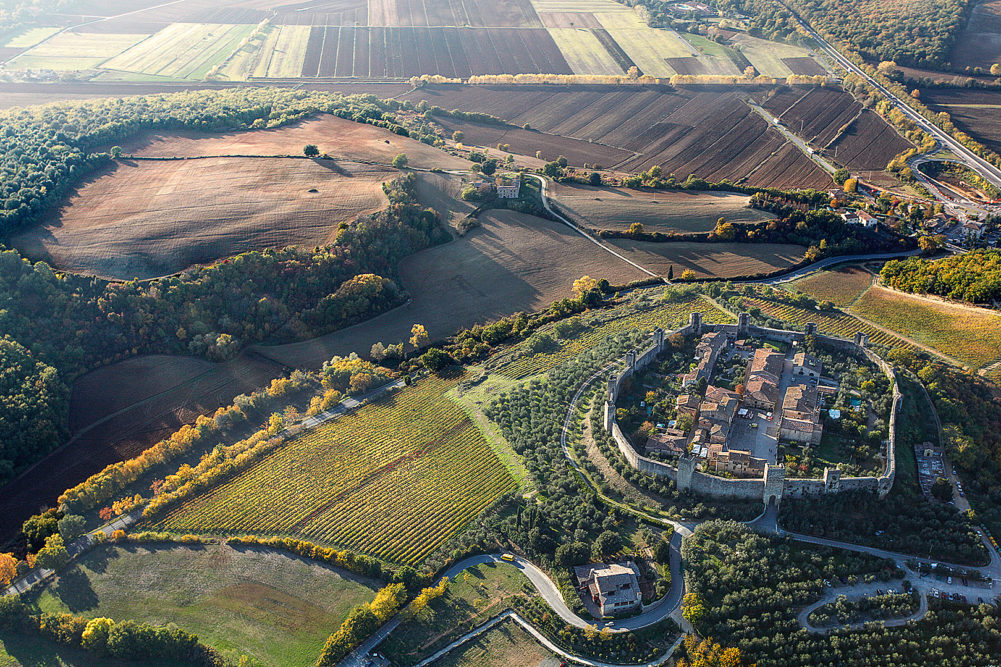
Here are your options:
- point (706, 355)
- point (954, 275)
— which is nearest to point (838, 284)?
point (954, 275)

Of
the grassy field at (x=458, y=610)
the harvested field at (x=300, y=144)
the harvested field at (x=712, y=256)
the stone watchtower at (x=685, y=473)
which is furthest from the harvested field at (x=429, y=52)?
the grassy field at (x=458, y=610)

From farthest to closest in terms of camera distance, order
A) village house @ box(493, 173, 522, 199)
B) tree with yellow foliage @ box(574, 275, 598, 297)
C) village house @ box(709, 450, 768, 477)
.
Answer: village house @ box(493, 173, 522, 199), tree with yellow foliage @ box(574, 275, 598, 297), village house @ box(709, 450, 768, 477)

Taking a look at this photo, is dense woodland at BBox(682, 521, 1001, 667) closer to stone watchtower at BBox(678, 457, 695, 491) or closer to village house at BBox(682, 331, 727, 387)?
stone watchtower at BBox(678, 457, 695, 491)

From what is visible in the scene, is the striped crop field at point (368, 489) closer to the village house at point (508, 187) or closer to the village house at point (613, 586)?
the village house at point (613, 586)

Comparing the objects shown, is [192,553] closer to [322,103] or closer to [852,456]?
[852,456]

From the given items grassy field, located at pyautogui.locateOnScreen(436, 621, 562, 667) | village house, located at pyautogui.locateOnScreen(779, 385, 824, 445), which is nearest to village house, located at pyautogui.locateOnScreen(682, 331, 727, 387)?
village house, located at pyautogui.locateOnScreen(779, 385, 824, 445)

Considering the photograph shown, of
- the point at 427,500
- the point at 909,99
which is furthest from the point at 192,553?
the point at 909,99
